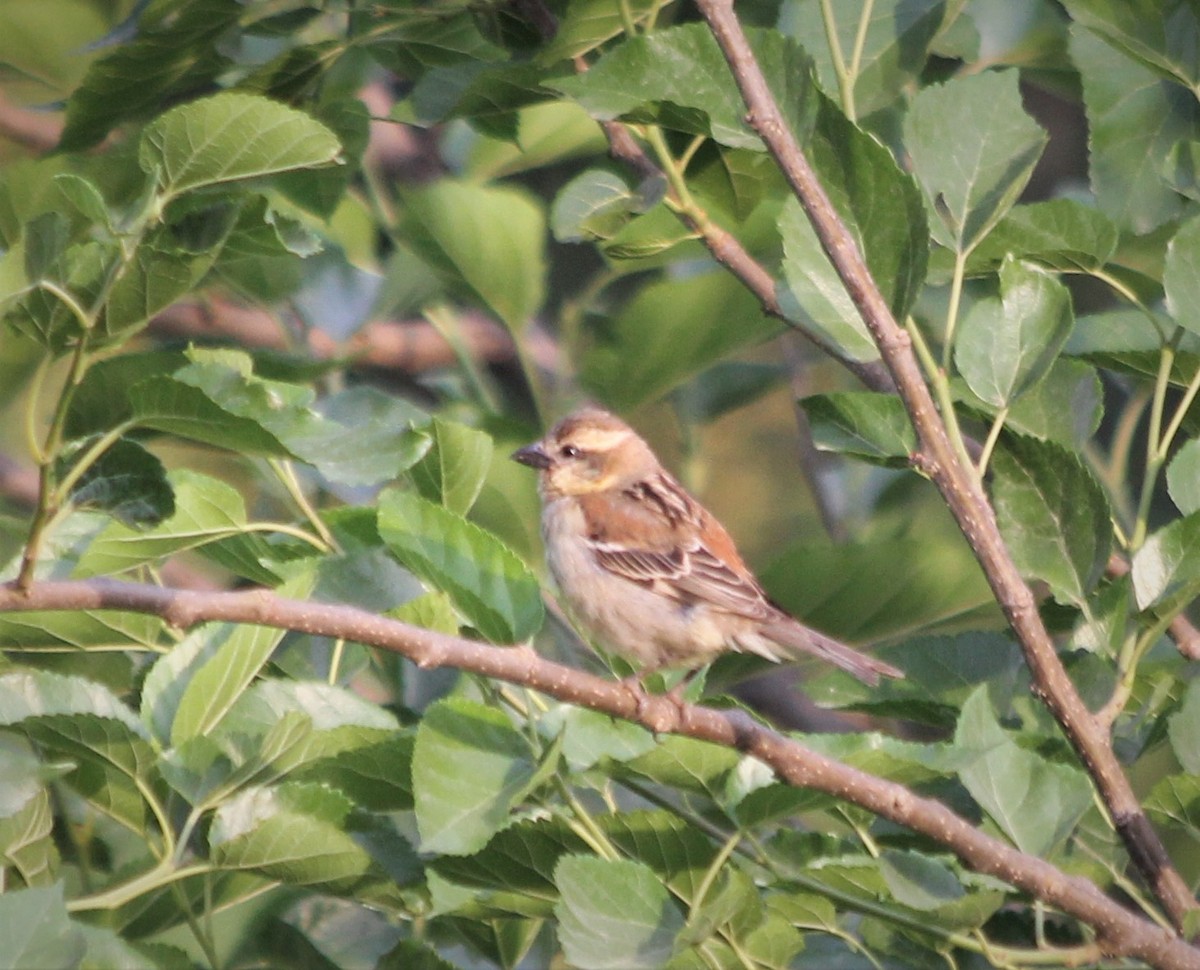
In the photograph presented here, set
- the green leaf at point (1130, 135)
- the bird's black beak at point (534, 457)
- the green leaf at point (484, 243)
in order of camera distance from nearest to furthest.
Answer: the green leaf at point (1130, 135) → the green leaf at point (484, 243) → the bird's black beak at point (534, 457)

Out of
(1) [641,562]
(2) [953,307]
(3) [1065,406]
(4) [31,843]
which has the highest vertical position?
(2) [953,307]

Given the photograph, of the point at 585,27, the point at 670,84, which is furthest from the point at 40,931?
the point at 585,27

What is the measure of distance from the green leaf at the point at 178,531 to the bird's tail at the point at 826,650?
38.4 inches

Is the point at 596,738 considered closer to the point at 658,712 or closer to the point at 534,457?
the point at 658,712

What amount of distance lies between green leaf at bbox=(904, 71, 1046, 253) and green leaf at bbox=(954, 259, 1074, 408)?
90mm

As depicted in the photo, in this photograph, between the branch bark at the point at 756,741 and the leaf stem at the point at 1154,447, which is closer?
the branch bark at the point at 756,741

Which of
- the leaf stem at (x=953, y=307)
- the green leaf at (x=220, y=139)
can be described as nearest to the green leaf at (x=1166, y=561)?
the leaf stem at (x=953, y=307)

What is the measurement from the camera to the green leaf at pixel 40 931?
1604 mm

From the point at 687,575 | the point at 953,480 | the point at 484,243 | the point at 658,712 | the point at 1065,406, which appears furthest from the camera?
the point at 687,575

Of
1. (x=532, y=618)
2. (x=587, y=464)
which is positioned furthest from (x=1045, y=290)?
(x=587, y=464)

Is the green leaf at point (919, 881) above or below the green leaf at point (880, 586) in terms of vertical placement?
above

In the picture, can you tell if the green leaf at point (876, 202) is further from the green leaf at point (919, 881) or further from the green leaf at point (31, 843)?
the green leaf at point (31, 843)

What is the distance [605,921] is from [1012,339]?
964mm

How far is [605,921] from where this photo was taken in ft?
5.87
